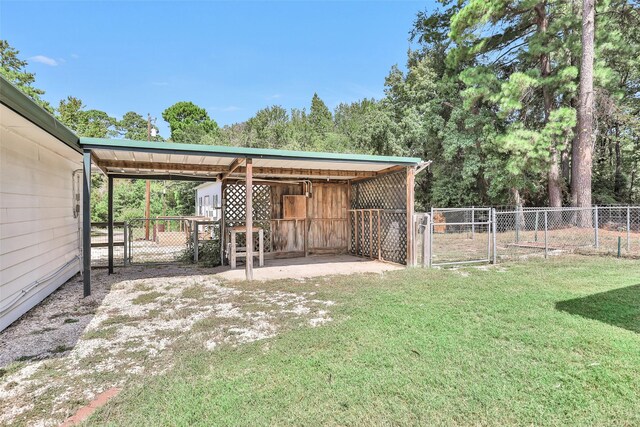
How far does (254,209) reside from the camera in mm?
8570

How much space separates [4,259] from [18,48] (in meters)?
→ 17.2

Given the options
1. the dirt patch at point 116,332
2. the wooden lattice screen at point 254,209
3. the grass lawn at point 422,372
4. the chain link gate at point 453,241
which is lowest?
the dirt patch at point 116,332

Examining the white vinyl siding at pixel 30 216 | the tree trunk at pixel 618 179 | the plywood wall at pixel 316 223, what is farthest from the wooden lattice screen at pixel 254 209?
the tree trunk at pixel 618 179

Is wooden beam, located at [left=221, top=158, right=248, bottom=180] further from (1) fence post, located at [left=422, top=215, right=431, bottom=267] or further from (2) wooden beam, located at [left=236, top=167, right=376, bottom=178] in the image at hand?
(1) fence post, located at [left=422, top=215, right=431, bottom=267]

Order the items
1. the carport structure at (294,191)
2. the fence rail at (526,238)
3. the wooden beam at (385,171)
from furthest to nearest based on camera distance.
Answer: the wooden beam at (385,171) < the fence rail at (526,238) < the carport structure at (294,191)

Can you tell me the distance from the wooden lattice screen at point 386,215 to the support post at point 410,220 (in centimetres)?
20

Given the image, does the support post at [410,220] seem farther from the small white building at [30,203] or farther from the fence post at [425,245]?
the small white building at [30,203]

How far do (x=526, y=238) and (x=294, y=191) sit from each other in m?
8.30

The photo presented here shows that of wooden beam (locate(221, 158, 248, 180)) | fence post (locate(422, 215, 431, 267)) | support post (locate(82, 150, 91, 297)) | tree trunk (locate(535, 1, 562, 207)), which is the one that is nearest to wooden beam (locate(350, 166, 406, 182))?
fence post (locate(422, 215, 431, 267))

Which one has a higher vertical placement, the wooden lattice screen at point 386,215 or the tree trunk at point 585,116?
the tree trunk at point 585,116

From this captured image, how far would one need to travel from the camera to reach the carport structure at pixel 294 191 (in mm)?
5742

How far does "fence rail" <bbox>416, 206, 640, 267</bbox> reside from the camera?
23.3ft

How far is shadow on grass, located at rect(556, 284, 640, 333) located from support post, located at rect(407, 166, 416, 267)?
9.84 feet

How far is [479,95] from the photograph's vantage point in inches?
519
